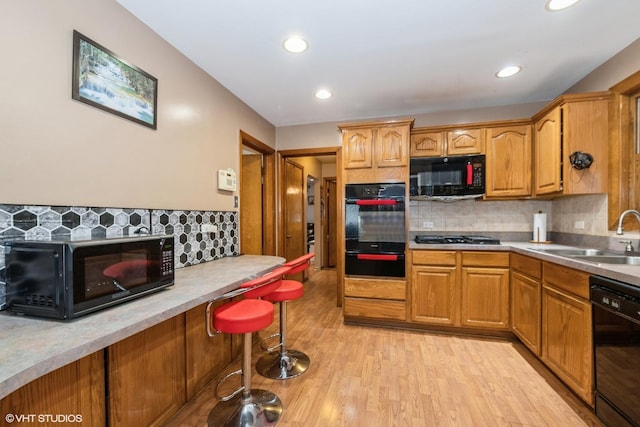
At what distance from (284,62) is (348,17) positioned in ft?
2.26

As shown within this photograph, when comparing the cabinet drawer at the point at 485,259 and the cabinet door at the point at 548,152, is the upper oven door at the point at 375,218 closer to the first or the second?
the cabinet drawer at the point at 485,259

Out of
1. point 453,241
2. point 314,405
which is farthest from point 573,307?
point 314,405

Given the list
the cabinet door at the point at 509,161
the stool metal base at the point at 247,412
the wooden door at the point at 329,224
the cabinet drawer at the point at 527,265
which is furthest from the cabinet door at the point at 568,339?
the wooden door at the point at 329,224

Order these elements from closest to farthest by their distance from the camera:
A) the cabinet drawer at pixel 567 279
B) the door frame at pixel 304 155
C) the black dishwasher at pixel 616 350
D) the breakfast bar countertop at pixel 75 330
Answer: the breakfast bar countertop at pixel 75 330 → the black dishwasher at pixel 616 350 → the cabinet drawer at pixel 567 279 → the door frame at pixel 304 155

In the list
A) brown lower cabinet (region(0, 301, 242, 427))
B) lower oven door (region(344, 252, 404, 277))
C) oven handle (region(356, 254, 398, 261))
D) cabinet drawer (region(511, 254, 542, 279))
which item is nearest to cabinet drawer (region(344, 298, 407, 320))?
lower oven door (region(344, 252, 404, 277))

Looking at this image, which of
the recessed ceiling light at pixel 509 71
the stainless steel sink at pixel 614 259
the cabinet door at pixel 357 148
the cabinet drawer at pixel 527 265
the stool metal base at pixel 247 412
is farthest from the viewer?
the cabinet door at pixel 357 148

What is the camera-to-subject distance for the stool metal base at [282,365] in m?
2.02

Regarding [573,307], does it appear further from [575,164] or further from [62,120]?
[62,120]

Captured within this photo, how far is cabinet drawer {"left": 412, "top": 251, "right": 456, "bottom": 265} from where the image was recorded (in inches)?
104

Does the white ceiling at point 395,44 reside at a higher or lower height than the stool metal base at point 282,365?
higher

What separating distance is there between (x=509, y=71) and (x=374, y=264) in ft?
7.16

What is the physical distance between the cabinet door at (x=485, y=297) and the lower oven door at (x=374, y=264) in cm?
63

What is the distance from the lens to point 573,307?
1728mm

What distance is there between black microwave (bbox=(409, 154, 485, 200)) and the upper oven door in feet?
0.97
